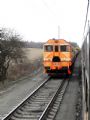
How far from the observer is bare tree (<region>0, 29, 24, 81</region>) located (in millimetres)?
28406

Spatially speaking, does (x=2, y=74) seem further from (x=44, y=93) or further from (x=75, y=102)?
(x=75, y=102)

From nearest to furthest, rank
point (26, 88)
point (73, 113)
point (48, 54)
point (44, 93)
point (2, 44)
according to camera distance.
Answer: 1. point (73, 113)
2. point (44, 93)
3. point (26, 88)
4. point (48, 54)
5. point (2, 44)

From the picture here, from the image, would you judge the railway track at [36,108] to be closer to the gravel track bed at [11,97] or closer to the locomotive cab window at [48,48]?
the gravel track bed at [11,97]

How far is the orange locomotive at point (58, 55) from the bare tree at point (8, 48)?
4.49 m

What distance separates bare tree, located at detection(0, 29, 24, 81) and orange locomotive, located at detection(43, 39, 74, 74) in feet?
14.7

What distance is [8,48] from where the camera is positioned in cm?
2898

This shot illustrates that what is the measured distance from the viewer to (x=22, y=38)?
106 feet

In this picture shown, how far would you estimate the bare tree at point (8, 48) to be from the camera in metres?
28.4

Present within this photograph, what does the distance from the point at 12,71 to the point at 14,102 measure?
18853mm

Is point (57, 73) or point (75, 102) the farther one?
point (57, 73)

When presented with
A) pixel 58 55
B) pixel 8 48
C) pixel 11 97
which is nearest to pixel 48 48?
pixel 58 55

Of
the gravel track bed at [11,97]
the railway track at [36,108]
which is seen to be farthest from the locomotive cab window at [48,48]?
the railway track at [36,108]

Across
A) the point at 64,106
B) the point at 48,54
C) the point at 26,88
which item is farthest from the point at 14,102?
the point at 48,54

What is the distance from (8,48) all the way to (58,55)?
18.3 feet
